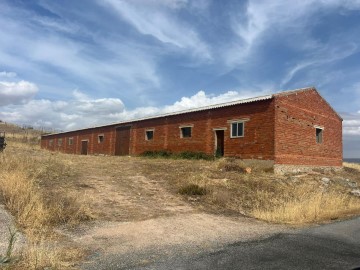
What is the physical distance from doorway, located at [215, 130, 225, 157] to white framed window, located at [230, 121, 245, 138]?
1.09 metres

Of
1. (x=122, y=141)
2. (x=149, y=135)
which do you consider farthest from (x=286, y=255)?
(x=122, y=141)

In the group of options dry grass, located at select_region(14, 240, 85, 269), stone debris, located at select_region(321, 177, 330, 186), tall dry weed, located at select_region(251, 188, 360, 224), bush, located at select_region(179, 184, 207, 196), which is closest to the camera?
dry grass, located at select_region(14, 240, 85, 269)

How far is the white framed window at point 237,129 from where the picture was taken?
71.7ft

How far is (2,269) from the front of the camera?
4.49 metres

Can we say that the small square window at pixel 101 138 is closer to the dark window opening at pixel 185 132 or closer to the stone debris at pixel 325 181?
the dark window opening at pixel 185 132

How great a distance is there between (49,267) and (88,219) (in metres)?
3.80

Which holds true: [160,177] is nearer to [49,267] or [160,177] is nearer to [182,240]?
[182,240]

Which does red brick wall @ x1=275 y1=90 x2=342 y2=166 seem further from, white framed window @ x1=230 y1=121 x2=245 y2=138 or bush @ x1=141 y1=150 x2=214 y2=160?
bush @ x1=141 y1=150 x2=214 y2=160

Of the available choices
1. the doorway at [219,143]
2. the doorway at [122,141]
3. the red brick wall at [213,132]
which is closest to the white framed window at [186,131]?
the red brick wall at [213,132]

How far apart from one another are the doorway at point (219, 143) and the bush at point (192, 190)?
10.0m

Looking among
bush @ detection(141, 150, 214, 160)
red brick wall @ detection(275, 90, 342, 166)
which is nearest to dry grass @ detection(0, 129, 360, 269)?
red brick wall @ detection(275, 90, 342, 166)

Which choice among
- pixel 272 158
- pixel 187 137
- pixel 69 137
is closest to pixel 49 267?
pixel 272 158

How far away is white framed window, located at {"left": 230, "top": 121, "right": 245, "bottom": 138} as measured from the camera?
71.7ft

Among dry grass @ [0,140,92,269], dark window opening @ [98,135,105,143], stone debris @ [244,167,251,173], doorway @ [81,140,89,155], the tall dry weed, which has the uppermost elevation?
dark window opening @ [98,135,105,143]
